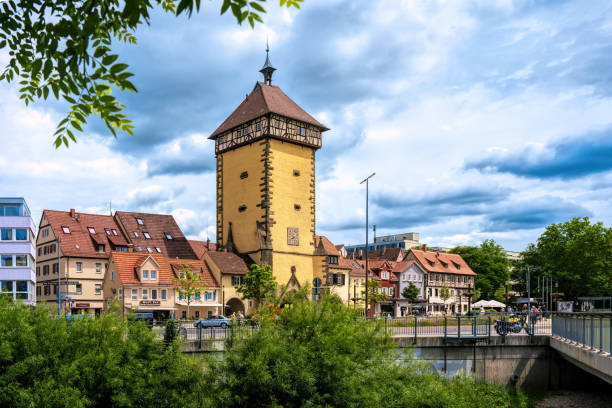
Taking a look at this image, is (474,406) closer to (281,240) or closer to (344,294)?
(281,240)

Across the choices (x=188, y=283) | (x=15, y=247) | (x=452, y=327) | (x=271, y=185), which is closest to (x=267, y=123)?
(x=271, y=185)

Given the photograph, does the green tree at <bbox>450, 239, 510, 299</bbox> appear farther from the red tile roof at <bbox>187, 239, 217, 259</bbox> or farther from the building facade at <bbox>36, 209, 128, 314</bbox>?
the building facade at <bbox>36, 209, 128, 314</bbox>

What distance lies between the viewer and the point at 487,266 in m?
108

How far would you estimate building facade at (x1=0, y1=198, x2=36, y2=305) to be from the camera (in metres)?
46.9

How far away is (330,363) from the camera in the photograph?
70.4ft

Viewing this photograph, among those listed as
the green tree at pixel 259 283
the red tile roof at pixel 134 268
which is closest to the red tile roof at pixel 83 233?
the red tile roof at pixel 134 268

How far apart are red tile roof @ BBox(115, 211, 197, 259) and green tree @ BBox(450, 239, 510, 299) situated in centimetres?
5759

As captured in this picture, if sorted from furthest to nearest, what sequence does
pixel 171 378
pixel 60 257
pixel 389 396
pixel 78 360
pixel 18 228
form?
pixel 60 257
pixel 18 228
pixel 389 396
pixel 171 378
pixel 78 360

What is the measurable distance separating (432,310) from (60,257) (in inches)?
2269

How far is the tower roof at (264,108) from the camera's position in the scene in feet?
189

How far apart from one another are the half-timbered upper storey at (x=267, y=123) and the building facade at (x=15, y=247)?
20.7 m

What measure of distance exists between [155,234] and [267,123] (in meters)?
21.6

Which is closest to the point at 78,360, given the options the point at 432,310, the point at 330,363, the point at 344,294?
the point at 330,363

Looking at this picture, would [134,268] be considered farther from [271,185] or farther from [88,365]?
[88,365]
